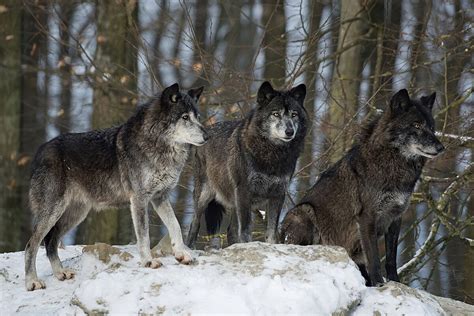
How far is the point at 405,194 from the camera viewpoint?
283 inches

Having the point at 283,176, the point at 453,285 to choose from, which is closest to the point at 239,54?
the point at 453,285

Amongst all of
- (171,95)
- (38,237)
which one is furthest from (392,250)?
(38,237)

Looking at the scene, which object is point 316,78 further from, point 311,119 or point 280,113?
point 280,113

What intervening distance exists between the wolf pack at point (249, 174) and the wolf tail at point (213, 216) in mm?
654

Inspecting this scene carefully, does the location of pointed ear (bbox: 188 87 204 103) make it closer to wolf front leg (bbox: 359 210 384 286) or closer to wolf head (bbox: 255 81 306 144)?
wolf head (bbox: 255 81 306 144)

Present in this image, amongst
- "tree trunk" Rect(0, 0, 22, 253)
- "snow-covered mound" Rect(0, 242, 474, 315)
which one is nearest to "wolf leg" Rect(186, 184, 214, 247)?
"snow-covered mound" Rect(0, 242, 474, 315)

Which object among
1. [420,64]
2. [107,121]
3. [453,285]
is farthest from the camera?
[107,121]

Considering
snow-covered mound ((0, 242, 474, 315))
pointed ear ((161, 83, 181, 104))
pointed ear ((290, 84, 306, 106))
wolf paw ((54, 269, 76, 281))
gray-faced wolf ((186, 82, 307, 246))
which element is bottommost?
wolf paw ((54, 269, 76, 281))

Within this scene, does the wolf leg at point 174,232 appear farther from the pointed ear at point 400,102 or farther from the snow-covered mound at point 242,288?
the pointed ear at point 400,102

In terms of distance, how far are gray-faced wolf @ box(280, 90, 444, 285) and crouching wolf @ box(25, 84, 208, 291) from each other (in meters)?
1.59

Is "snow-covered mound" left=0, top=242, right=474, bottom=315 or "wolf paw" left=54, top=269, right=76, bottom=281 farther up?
"snow-covered mound" left=0, top=242, right=474, bottom=315

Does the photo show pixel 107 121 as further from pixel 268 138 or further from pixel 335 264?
pixel 335 264

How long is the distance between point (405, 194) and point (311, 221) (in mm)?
1010

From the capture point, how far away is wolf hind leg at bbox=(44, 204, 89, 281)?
23.9 ft
